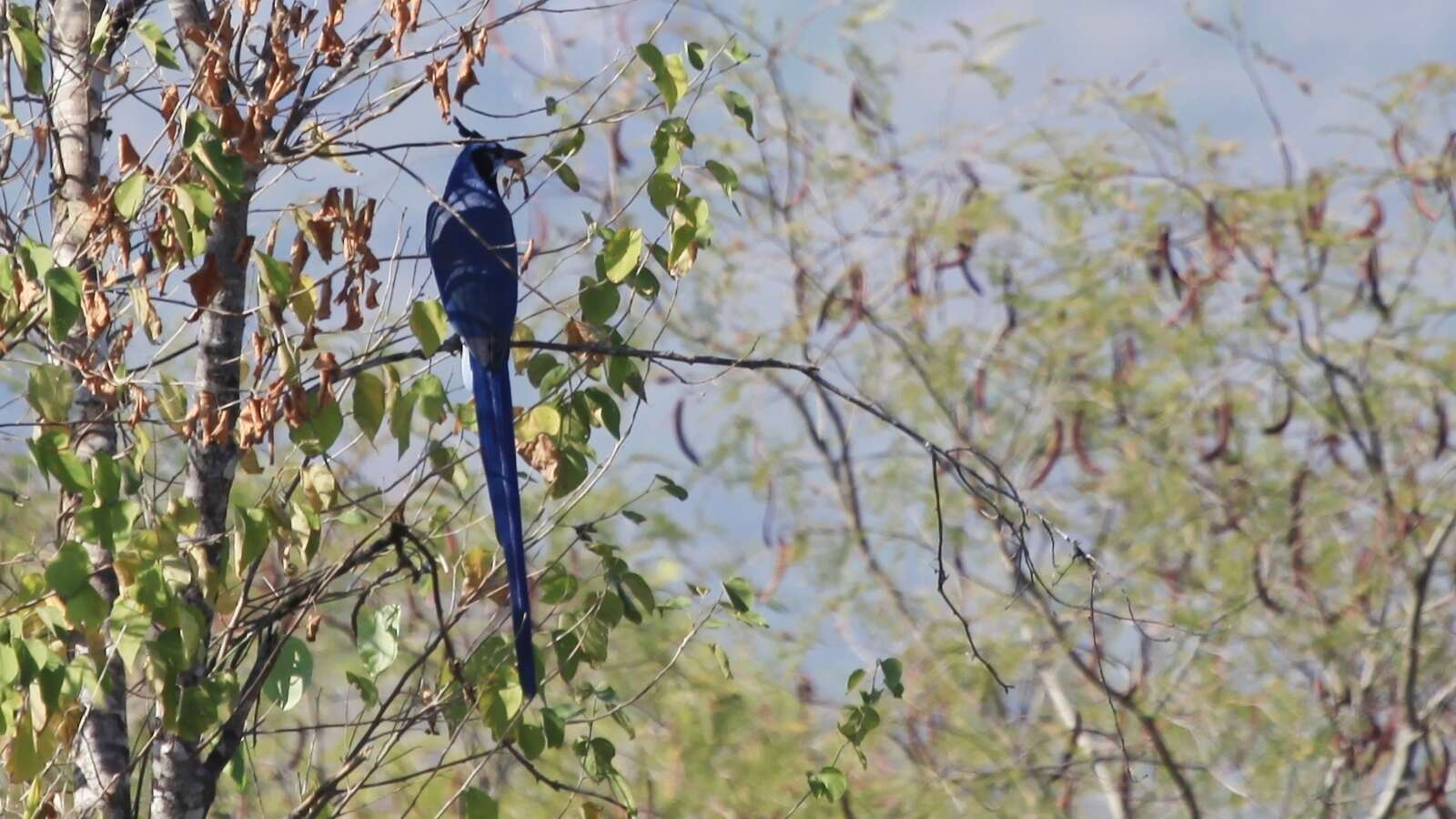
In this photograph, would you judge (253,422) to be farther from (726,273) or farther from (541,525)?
(726,273)

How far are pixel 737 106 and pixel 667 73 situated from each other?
0.67 feet

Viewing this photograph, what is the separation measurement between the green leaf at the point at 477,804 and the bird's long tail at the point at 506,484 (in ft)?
0.69

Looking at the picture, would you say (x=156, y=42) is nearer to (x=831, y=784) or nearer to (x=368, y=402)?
(x=368, y=402)

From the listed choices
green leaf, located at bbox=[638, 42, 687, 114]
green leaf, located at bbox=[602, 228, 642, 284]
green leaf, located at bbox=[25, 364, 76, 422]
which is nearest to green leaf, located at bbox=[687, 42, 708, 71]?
green leaf, located at bbox=[638, 42, 687, 114]

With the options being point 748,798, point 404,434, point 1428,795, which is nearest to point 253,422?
point 404,434

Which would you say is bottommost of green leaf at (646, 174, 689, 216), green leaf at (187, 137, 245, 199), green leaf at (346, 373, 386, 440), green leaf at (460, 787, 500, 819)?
green leaf at (460, 787, 500, 819)

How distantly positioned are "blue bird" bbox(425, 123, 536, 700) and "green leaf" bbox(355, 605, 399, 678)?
1.29ft

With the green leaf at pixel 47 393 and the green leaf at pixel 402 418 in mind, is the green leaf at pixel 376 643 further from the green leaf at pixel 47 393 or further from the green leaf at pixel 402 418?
the green leaf at pixel 47 393

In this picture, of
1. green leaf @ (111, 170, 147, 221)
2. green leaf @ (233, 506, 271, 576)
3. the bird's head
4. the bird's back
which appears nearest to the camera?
green leaf @ (111, 170, 147, 221)

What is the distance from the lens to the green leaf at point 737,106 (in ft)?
11.6

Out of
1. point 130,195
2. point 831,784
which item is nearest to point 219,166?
point 130,195

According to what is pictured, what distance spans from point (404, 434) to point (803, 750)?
17.1ft

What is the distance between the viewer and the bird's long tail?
3412 millimetres

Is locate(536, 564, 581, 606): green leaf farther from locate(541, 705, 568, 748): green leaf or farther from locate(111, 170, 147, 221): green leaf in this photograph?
locate(111, 170, 147, 221): green leaf
